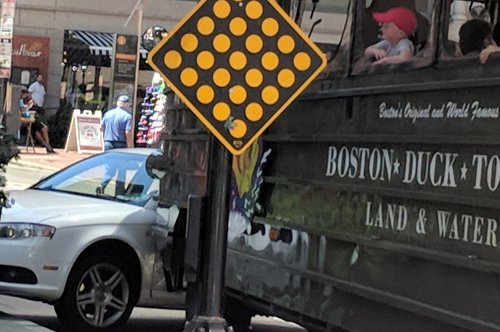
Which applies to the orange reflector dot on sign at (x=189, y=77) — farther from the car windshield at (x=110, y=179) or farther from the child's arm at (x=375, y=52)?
the car windshield at (x=110, y=179)

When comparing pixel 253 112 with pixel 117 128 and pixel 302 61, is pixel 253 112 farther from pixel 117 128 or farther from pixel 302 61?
pixel 117 128

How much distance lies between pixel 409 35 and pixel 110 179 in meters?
4.67

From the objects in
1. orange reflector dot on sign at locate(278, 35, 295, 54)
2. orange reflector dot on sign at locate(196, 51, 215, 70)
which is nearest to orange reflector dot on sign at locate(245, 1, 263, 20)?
orange reflector dot on sign at locate(278, 35, 295, 54)

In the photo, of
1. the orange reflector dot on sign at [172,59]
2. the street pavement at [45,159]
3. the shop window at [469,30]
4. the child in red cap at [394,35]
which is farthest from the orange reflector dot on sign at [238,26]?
the street pavement at [45,159]

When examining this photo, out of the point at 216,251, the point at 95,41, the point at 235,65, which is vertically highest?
the point at 95,41

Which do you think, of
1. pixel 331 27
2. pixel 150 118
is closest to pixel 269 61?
pixel 331 27

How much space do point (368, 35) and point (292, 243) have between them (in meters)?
1.24

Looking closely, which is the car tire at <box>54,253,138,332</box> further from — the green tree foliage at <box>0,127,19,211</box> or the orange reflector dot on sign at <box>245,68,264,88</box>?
the orange reflector dot on sign at <box>245,68,264,88</box>

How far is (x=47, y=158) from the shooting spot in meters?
22.8

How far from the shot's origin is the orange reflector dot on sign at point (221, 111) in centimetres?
381

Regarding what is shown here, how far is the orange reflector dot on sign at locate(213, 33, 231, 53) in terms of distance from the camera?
3.86 metres

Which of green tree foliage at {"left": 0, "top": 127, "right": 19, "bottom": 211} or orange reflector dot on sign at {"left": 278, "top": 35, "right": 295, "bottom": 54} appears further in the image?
green tree foliage at {"left": 0, "top": 127, "right": 19, "bottom": 211}

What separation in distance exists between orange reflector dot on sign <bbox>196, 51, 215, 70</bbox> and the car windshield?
463 centimetres

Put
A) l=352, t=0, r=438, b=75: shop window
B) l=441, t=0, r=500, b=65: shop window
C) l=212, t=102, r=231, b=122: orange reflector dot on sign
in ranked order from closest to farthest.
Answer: l=212, t=102, r=231, b=122: orange reflector dot on sign
l=441, t=0, r=500, b=65: shop window
l=352, t=0, r=438, b=75: shop window
